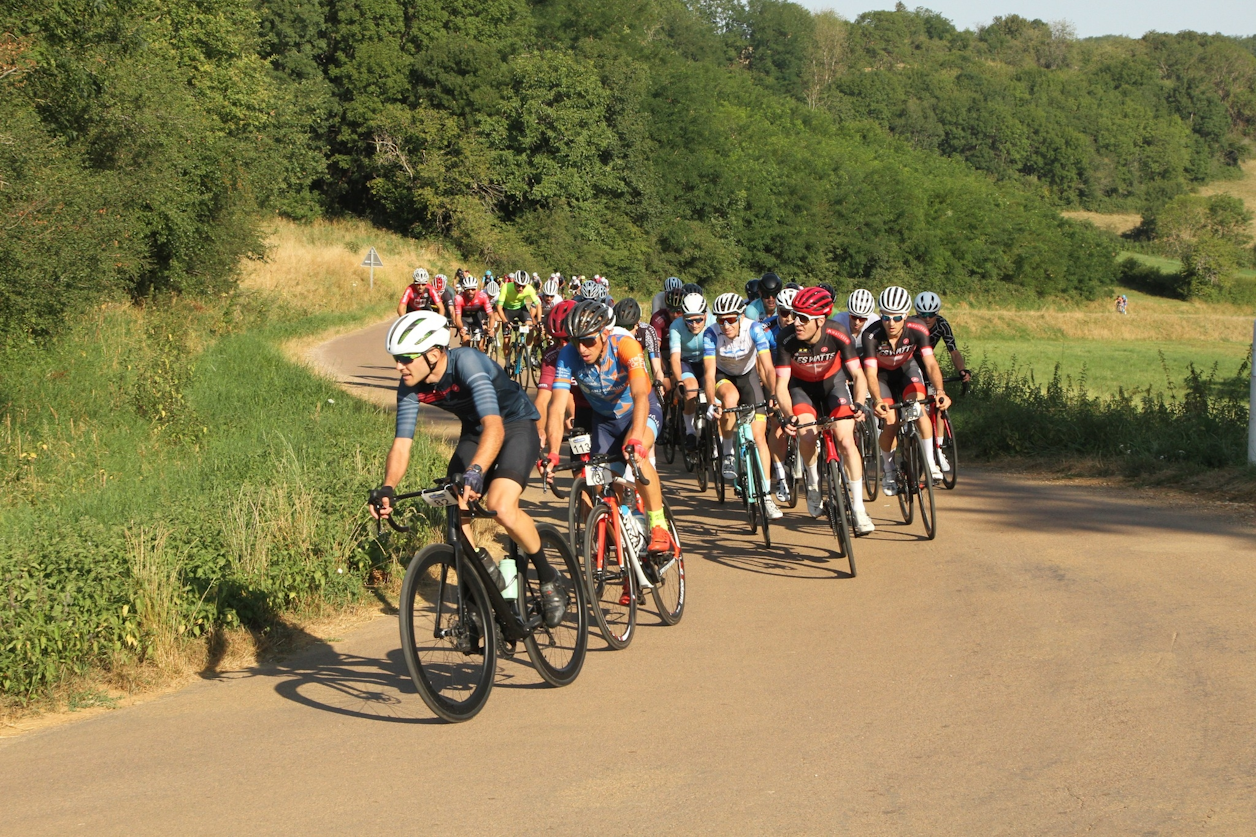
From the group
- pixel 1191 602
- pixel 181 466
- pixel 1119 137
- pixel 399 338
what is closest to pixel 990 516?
pixel 1191 602

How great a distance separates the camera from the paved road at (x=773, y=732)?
475 cm

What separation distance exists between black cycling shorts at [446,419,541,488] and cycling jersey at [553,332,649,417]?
1239 millimetres

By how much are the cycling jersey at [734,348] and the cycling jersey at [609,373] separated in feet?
10.1

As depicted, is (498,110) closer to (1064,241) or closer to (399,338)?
(1064,241)

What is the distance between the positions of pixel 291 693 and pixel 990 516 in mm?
7251

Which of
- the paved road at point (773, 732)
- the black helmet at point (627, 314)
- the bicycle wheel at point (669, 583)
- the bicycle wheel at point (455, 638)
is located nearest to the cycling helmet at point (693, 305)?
the black helmet at point (627, 314)

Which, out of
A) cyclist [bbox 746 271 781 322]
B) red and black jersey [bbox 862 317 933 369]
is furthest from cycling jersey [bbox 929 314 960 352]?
cyclist [bbox 746 271 781 322]

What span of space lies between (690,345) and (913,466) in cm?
276

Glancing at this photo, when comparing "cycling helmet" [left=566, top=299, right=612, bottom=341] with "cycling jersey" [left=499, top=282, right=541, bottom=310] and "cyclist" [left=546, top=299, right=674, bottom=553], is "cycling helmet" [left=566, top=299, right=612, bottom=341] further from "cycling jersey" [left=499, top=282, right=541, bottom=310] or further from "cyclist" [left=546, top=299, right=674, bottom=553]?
"cycling jersey" [left=499, top=282, right=541, bottom=310]

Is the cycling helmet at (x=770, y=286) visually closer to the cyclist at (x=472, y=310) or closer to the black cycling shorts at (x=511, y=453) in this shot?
the black cycling shorts at (x=511, y=453)

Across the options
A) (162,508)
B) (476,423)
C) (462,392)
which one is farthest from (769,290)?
(462,392)

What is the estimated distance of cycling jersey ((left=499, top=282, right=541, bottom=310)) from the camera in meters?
22.3

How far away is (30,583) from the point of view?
269 inches

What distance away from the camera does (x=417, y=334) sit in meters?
6.20
